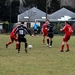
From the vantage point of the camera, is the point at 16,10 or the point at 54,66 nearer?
the point at 54,66

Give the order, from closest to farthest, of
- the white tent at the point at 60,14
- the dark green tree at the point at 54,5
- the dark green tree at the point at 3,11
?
the white tent at the point at 60,14
the dark green tree at the point at 3,11
the dark green tree at the point at 54,5

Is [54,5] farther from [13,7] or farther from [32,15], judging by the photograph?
[13,7]

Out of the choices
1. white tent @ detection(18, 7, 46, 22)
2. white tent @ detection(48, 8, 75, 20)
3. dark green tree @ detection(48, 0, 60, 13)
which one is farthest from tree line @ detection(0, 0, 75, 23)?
white tent @ detection(48, 8, 75, 20)

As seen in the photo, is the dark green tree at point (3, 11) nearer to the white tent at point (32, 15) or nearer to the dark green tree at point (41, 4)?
the white tent at point (32, 15)

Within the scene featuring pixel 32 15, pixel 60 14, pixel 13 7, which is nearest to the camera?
pixel 60 14

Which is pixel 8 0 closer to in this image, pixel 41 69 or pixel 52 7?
pixel 52 7

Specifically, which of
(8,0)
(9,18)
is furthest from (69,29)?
(8,0)

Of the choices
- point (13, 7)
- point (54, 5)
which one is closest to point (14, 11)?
point (13, 7)

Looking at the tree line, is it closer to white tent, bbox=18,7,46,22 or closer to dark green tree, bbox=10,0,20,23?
dark green tree, bbox=10,0,20,23

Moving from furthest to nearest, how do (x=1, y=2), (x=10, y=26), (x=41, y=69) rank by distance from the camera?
(x=1, y=2) < (x=10, y=26) < (x=41, y=69)

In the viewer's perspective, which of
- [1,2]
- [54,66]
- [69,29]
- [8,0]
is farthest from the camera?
[8,0]

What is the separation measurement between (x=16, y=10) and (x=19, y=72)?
72780 mm

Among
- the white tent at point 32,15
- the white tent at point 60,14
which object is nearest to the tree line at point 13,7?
the white tent at point 32,15

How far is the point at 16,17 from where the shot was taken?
81.6 metres
